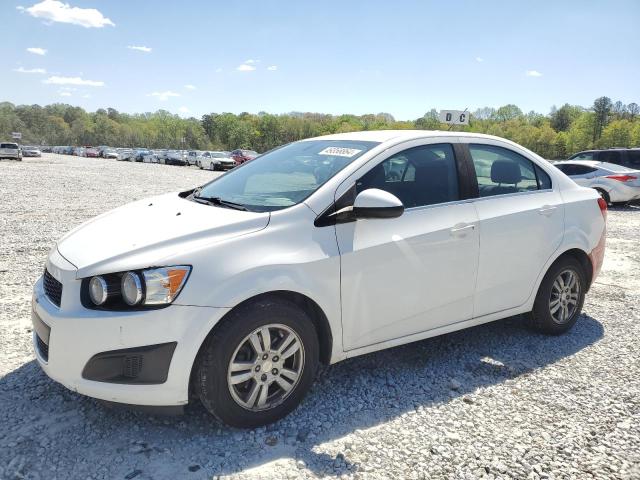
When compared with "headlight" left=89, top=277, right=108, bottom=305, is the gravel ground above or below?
below

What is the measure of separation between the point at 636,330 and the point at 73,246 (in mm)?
4783

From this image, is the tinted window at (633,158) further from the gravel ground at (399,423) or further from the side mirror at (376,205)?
the side mirror at (376,205)

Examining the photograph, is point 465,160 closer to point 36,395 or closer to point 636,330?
point 636,330

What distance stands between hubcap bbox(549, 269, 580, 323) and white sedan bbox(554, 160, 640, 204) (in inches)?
420

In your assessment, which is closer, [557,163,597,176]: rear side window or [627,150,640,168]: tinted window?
[557,163,597,176]: rear side window

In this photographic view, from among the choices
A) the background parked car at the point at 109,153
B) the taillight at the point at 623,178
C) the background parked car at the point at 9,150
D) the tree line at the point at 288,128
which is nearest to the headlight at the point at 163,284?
the taillight at the point at 623,178

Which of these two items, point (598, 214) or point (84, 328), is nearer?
point (84, 328)

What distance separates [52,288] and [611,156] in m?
17.1

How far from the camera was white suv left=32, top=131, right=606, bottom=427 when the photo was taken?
2.66m

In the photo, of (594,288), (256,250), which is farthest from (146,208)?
(594,288)

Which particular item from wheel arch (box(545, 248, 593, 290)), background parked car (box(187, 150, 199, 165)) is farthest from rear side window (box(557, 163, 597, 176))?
background parked car (box(187, 150, 199, 165))

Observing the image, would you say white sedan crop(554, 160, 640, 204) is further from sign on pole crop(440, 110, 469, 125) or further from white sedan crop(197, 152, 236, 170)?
white sedan crop(197, 152, 236, 170)

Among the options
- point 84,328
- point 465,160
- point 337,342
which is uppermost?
point 465,160

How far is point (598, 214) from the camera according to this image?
4.66 m
